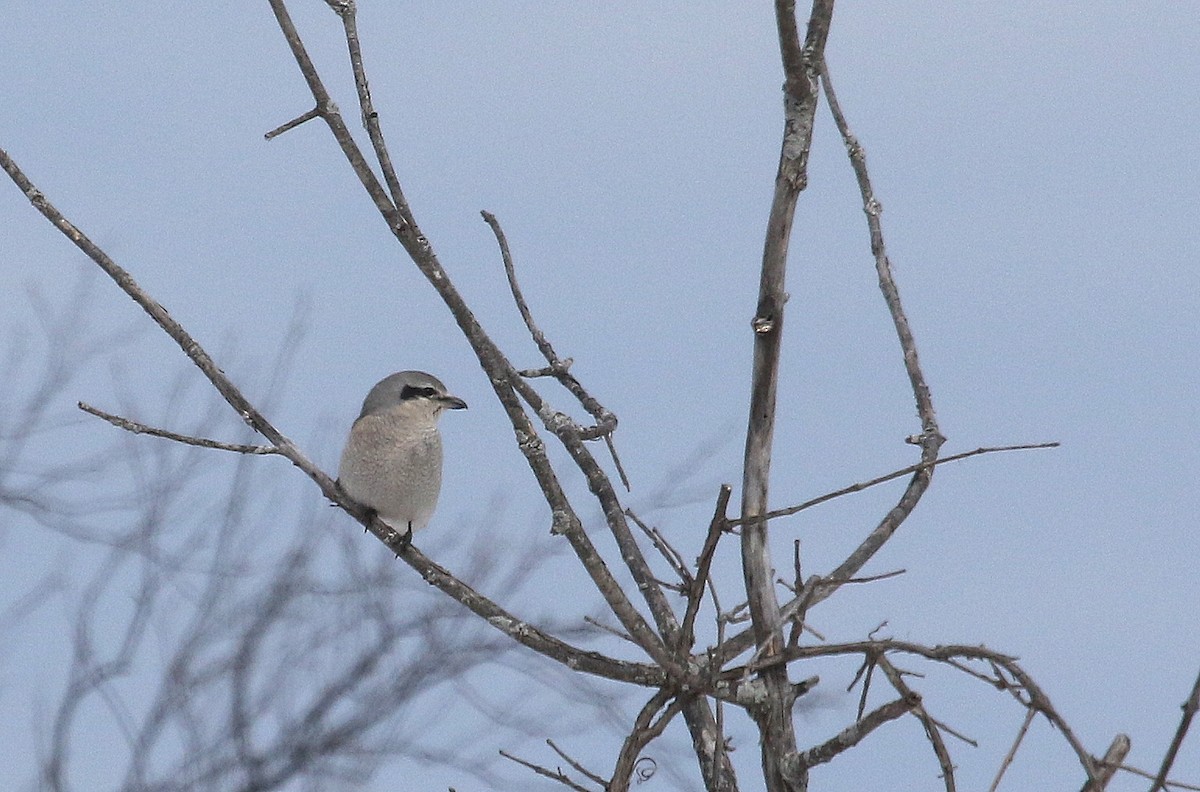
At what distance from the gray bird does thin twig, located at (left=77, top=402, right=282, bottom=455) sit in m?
1.50

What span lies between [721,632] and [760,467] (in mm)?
345

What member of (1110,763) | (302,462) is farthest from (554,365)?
(1110,763)

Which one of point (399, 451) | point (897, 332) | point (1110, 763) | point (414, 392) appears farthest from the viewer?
point (414, 392)

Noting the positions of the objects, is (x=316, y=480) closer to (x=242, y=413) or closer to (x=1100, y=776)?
(x=242, y=413)

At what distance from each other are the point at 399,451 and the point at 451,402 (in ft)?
1.12

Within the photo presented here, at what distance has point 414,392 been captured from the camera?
496cm

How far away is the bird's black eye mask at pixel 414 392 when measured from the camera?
4.96 meters

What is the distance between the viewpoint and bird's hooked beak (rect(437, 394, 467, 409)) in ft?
16.3

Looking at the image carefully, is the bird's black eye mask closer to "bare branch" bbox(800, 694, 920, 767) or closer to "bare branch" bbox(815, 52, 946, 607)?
"bare branch" bbox(815, 52, 946, 607)

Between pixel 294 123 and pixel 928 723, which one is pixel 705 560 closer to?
pixel 928 723

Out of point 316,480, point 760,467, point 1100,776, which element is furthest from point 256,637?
point 1100,776

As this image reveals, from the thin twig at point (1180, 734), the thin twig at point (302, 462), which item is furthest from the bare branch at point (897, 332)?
the thin twig at point (1180, 734)

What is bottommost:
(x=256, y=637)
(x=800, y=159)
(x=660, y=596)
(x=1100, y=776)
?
(x=1100, y=776)

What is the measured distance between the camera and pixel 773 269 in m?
2.43
